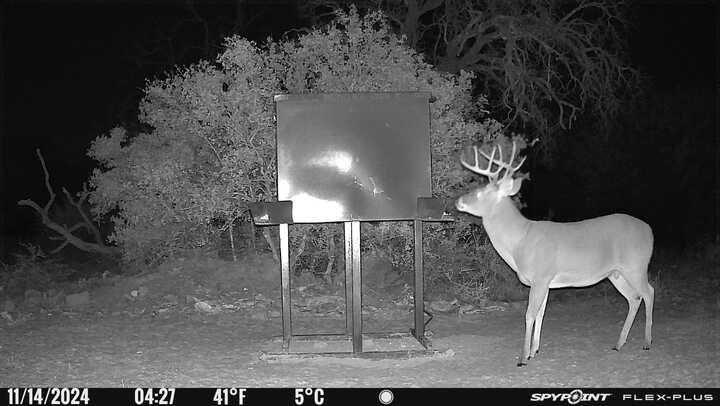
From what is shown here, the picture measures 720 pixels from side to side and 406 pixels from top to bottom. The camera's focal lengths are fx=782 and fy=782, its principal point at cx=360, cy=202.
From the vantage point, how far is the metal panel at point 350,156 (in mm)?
8578

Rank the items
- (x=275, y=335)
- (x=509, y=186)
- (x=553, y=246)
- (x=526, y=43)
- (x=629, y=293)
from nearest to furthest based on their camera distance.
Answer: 1. (x=553, y=246)
2. (x=509, y=186)
3. (x=629, y=293)
4. (x=275, y=335)
5. (x=526, y=43)

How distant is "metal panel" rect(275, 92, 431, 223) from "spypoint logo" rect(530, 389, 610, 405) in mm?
2564

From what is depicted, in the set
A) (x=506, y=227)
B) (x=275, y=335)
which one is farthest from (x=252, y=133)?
(x=506, y=227)

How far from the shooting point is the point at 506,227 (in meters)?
8.83

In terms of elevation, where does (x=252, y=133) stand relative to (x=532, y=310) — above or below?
above

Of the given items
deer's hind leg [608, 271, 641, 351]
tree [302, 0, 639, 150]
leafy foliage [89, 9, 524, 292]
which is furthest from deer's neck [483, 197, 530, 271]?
tree [302, 0, 639, 150]

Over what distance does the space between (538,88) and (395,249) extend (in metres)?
8.99

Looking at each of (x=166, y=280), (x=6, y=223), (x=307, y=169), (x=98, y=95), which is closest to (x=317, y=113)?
(x=307, y=169)

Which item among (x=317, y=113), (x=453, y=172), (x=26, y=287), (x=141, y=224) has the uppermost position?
(x=317, y=113)

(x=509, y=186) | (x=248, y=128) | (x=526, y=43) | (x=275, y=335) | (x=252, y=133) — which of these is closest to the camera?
(x=509, y=186)

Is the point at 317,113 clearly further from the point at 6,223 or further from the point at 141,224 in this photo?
the point at 6,223

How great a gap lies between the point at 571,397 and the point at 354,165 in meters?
3.35

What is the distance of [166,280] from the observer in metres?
13.1

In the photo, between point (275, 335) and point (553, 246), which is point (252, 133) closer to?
point (275, 335)
